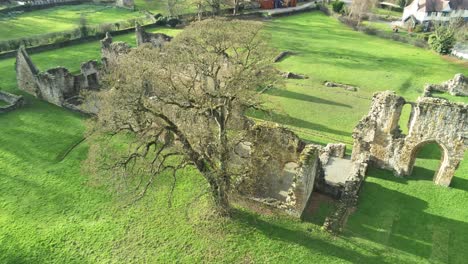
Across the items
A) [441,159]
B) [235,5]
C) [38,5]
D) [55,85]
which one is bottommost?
[441,159]

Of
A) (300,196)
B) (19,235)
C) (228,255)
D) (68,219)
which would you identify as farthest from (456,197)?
(19,235)

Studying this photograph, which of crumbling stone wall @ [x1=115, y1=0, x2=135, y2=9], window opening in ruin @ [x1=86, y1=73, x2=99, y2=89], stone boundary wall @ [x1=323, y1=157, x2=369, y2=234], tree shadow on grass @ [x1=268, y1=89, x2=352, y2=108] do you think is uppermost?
crumbling stone wall @ [x1=115, y1=0, x2=135, y2=9]

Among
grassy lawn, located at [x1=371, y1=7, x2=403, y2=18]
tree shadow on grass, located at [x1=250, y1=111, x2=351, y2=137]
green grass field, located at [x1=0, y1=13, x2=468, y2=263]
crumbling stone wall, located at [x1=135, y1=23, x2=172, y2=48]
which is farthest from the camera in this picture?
grassy lawn, located at [x1=371, y1=7, x2=403, y2=18]

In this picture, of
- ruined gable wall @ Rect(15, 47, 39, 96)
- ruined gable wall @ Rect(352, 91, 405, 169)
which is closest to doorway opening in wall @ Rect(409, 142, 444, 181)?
ruined gable wall @ Rect(352, 91, 405, 169)

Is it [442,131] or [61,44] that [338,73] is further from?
[61,44]

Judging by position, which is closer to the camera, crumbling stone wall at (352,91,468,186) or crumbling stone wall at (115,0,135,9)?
crumbling stone wall at (352,91,468,186)

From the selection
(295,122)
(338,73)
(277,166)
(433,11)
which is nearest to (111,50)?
(295,122)

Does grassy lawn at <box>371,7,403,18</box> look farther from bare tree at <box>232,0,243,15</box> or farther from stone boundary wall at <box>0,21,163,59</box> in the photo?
stone boundary wall at <box>0,21,163,59</box>

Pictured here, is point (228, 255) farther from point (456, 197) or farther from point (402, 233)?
point (456, 197)
